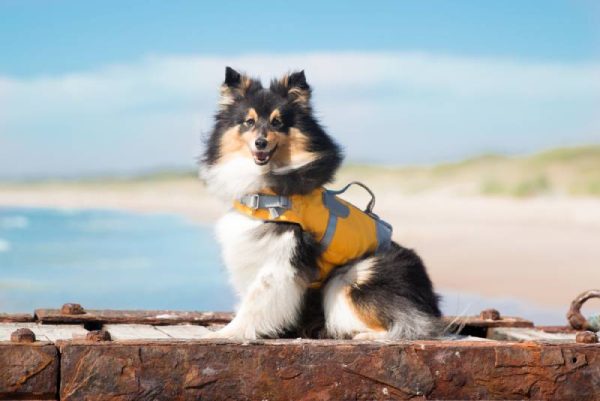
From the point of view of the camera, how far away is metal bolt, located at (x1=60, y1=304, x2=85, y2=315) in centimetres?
532

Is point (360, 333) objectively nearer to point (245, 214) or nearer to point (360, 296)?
point (360, 296)

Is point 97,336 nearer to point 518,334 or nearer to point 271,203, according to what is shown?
point 271,203

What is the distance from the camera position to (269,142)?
180 inches

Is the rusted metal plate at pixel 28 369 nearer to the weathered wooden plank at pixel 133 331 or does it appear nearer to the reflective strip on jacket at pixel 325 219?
the weathered wooden plank at pixel 133 331

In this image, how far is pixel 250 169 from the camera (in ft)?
15.2

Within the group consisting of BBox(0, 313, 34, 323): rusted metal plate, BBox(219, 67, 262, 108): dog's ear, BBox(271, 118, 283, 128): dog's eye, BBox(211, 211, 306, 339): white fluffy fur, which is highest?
BBox(219, 67, 262, 108): dog's ear

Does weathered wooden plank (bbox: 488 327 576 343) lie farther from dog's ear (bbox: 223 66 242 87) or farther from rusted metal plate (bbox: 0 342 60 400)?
rusted metal plate (bbox: 0 342 60 400)

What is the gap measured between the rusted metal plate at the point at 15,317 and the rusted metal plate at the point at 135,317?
5 centimetres

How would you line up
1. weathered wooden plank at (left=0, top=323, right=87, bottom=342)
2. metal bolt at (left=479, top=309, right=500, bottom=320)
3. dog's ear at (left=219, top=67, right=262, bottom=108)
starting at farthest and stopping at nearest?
metal bolt at (left=479, top=309, right=500, bottom=320), dog's ear at (left=219, top=67, right=262, bottom=108), weathered wooden plank at (left=0, top=323, right=87, bottom=342)

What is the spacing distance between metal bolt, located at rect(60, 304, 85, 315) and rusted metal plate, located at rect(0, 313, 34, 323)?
0.56 ft

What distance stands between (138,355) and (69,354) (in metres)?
0.25

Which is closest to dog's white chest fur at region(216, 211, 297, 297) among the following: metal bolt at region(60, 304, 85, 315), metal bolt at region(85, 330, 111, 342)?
metal bolt at region(85, 330, 111, 342)

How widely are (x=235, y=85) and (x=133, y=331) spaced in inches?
52.8

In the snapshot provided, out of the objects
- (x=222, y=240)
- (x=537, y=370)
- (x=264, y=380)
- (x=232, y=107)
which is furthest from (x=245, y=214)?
(x=537, y=370)
